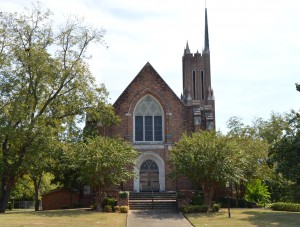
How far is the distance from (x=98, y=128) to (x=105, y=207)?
374 inches

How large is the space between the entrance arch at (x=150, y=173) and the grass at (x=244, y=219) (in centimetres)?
935

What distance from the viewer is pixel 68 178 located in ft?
114

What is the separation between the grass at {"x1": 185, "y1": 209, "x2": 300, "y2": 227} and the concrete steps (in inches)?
169

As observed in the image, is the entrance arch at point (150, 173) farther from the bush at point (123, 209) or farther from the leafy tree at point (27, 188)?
the leafy tree at point (27, 188)

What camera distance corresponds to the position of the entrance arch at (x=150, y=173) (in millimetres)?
36688

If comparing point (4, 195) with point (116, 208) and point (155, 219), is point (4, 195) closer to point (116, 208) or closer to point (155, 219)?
point (116, 208)

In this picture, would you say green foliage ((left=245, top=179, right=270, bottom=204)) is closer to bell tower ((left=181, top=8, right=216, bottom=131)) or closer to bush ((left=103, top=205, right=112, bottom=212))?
bush ((left=103, top=205, right=112, bottom=212))

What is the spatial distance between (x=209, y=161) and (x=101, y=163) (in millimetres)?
6640

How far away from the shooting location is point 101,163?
2839cm

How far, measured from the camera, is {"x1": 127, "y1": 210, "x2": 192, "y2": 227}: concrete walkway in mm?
23194

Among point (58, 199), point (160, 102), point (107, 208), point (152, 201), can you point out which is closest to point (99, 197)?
point (107, 208)

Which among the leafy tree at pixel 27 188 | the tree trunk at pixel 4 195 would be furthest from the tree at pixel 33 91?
the leafy tree at pixel 27 188

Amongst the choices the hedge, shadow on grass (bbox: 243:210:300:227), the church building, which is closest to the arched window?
the church building

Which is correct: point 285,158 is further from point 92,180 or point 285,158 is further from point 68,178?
point 68,178
